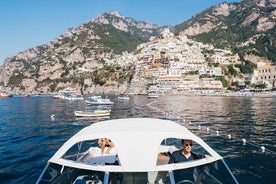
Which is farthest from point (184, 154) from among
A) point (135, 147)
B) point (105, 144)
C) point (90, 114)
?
point (90, 114)

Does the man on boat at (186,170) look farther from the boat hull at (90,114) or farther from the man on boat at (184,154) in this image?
the boat hull at (90,114)

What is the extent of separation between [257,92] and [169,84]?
175ft

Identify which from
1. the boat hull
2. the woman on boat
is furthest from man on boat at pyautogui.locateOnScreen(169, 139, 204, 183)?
the boat hull

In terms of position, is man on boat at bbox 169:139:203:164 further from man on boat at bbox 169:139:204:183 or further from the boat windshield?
the boat windshield

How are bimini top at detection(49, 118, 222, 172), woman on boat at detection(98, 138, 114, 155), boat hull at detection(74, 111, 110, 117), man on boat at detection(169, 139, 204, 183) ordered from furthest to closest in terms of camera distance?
boat hull at detection(74, 111, 110, 117) < woman on boat at detection(98, 138, 114, 155) < man on boat at detection(169, 139, 204, 183) < bimini top at detection(49, 118, 222, 172)

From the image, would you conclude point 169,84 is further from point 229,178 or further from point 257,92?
point 229,178

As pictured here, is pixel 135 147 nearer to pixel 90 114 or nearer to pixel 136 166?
pixel 136 166

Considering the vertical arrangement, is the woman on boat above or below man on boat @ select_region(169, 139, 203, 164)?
below

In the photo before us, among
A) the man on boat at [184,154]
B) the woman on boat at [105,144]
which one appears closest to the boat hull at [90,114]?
the woman on boat at [105,144]

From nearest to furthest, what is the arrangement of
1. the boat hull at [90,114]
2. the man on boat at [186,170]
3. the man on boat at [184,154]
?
the man on boat at [186,170]
the man on boat at [184,154]
the boat hull at [90,114]

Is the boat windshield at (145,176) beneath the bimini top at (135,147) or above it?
beneath

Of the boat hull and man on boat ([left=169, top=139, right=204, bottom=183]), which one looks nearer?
man on boat ([left=169, top=139, right=204, bottom=183])

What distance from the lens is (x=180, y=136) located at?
6945 millimetres

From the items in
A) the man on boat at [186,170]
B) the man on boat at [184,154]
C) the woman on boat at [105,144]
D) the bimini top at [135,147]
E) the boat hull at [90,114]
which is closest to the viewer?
the bimini top at [135,147]
